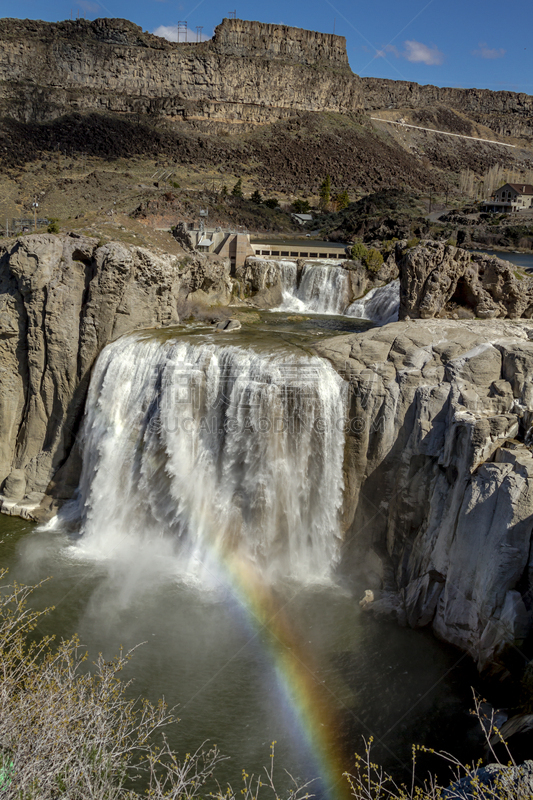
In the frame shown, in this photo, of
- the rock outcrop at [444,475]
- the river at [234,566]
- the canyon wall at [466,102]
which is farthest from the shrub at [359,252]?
the canyon wall at [466,102]

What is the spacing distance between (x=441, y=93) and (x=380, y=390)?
16795 cm

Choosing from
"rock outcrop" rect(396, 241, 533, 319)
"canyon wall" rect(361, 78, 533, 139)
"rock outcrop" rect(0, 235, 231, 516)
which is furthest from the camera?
"canyon wall" rect(361, 78, 533, 139)

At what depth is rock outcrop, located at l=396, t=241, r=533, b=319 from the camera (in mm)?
24641

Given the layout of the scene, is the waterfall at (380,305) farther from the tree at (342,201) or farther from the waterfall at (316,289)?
the tree at (342,201)

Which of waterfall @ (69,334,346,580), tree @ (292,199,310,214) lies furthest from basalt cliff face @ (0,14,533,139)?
waterfall @ (69,334,346,580)

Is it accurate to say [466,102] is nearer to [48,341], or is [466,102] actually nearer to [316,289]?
[316,289]

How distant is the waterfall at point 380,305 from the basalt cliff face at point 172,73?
83681 millimetres

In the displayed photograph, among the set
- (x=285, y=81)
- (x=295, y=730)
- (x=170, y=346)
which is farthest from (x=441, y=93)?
(x=295, y=730)

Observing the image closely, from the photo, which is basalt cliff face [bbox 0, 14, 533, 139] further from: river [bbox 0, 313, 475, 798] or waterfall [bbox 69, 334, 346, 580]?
river [bbox 0, 313, 475, 798]

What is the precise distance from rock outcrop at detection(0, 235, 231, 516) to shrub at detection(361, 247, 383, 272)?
16.7m

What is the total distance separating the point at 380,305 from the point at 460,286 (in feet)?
23.0

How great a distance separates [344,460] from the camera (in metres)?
18.5

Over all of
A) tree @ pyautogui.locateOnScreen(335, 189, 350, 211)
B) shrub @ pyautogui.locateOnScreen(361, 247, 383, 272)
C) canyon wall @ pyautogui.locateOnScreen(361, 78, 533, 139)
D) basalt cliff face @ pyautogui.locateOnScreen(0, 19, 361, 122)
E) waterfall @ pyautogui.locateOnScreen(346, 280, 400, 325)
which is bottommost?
waterfall @ pyautogui.locateOnScreen(346, 280, 400, 325)

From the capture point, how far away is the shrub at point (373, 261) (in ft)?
116
